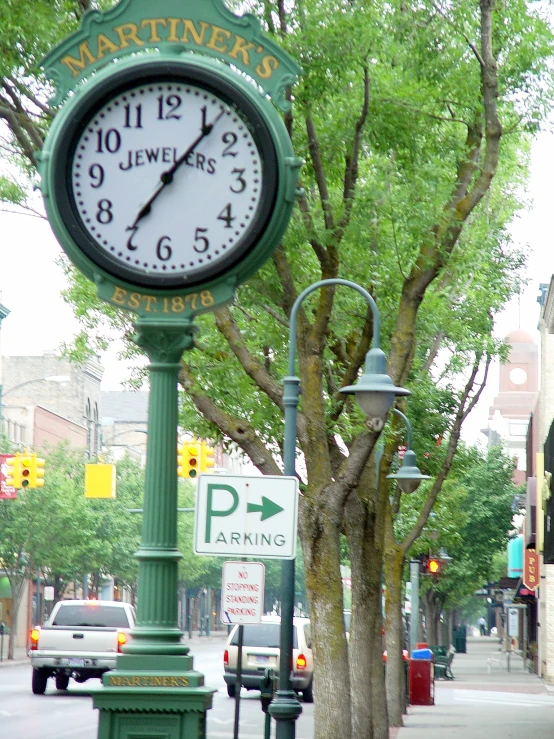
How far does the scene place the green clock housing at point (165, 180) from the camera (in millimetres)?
4203

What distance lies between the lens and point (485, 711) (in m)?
28.7

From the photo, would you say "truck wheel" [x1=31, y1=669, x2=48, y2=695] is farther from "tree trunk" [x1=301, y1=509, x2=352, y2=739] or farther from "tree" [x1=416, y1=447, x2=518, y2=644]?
"tree" [x1=416, y1=447, x2=518, y2=644]

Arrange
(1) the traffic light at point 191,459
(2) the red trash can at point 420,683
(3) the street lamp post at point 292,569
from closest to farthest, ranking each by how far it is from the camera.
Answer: (3) the street lamp post at point 292,569 < (2) the red trash can at point 420,683 < (1) the traffic light at point 191,459

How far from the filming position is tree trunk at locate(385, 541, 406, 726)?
24562 mm

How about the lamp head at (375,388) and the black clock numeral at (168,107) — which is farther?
the lamp head at (375,388)

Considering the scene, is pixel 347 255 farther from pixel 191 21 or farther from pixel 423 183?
pixel 191 21

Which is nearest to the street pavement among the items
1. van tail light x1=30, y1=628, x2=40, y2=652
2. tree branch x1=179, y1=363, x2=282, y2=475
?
van tail light x1=30, y1=628, x2=40, y2=652

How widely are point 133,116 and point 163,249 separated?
447 millimetres

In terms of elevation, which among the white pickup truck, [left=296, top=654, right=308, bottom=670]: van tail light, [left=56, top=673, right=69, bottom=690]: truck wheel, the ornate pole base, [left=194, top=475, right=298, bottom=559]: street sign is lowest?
[left=56, top=673, right=69, bottom=690]: truck wheel

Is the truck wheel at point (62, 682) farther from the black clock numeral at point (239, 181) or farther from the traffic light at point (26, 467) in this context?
the black clock numeral at point (239, 181)

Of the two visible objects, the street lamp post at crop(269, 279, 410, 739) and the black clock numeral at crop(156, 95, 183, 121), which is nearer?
the black clock numeral at crop(156, 95, 183, 121)

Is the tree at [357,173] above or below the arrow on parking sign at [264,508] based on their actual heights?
above

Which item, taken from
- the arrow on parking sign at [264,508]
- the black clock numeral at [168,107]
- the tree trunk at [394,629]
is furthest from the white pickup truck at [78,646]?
the black clock numeral at [168,107]

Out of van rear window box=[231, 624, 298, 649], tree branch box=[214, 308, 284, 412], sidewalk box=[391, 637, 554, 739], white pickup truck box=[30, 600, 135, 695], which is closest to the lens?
tree branch box=[214, 308, 284, 412]
